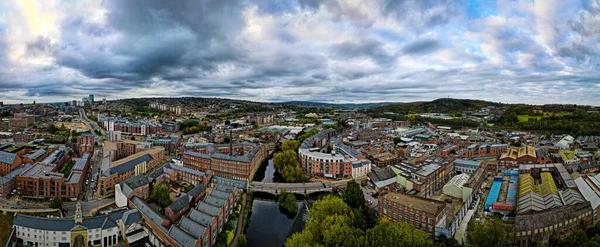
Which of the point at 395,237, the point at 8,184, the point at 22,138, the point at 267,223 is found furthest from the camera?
the point at 22,138

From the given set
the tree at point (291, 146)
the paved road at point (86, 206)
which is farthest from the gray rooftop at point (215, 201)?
the tree at point (291, 146)

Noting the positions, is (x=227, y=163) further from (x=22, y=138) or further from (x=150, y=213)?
(x=22, y=138)

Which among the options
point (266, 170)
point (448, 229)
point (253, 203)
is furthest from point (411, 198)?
point (266, 170)

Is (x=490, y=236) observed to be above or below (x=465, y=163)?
below

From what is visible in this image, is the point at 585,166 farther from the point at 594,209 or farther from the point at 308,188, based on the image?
the point at 308,188

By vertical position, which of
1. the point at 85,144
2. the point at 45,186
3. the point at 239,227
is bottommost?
the point at 239,227

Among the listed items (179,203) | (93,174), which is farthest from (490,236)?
(93,174)

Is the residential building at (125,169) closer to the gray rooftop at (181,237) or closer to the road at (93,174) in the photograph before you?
the road at (93,174)

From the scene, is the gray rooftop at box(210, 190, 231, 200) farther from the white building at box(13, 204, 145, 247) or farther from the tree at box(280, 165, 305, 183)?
the tree at box(280, 165, 305, 183)
